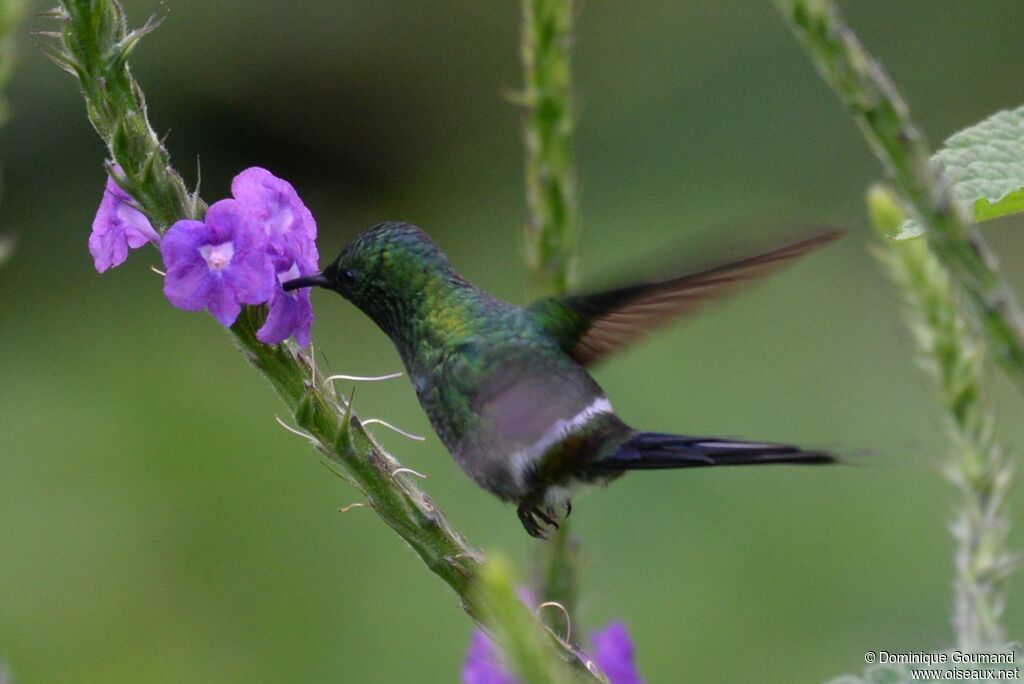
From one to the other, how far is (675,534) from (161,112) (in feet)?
13.1

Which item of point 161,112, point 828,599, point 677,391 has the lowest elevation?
point 828,599

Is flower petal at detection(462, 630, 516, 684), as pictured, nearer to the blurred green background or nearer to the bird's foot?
the bird's foot

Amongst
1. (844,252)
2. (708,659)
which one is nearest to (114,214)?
(708,659)

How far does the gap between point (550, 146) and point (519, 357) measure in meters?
0.41

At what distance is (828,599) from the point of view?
4.78 metres

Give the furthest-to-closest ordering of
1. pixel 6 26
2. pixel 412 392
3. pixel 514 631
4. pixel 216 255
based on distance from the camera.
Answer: pixel 412 392
pixel 216 255
pixel 6 26
pixel 514 631

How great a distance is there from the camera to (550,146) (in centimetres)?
233

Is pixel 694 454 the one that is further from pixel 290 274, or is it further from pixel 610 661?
pixel 290 274

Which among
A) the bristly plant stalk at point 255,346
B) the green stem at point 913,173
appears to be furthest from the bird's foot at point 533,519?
the green stem at point 913,173

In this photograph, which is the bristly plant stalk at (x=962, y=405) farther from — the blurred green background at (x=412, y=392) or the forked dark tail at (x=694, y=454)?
the blurred green background at (x=412, y=392)

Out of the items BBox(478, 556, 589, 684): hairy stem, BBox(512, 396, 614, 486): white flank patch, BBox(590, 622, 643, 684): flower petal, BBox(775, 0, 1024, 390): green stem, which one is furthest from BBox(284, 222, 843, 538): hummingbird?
BBox(478, 556, 589, 684): hairy stem

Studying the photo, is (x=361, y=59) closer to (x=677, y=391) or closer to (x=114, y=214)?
(x=677, y=391)

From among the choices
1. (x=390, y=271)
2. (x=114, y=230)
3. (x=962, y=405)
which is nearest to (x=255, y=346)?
(x=114, y=230)

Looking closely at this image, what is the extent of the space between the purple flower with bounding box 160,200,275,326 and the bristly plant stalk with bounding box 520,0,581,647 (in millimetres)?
729
